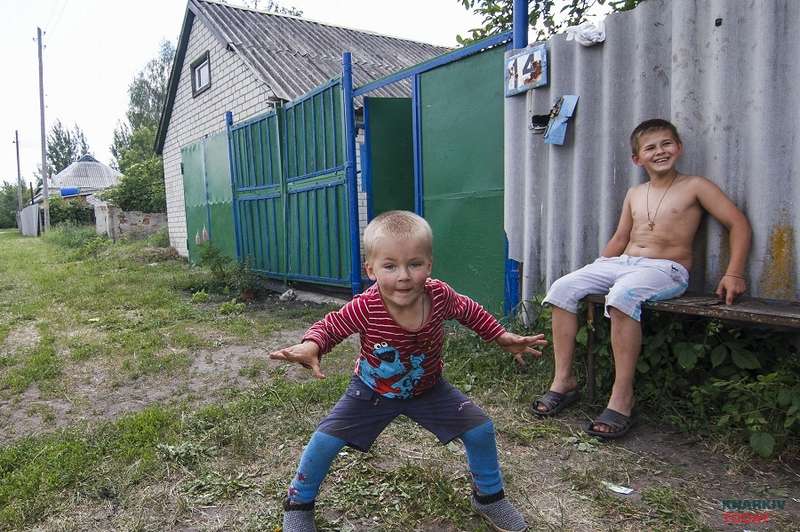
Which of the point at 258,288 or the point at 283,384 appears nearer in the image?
the point at 283,384

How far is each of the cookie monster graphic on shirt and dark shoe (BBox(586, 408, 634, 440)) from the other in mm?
1159

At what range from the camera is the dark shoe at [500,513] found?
1.89 metres

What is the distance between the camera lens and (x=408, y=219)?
5.93 ft

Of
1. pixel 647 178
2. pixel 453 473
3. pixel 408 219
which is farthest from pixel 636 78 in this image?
pixel 453 473

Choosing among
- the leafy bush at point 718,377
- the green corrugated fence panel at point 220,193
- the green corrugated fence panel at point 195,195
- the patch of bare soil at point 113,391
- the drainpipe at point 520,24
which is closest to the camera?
the leafy bush at point 718,377

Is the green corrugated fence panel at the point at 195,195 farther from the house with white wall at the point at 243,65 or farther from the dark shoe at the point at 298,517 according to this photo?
the dark shoe at the point at 298,517

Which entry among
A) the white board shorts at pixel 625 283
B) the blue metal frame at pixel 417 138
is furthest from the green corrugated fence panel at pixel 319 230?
the white board shorts at pixel 625 283

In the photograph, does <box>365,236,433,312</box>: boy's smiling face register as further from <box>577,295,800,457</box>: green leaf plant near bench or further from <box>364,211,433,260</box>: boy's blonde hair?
<box>577,295,800,457</box>: green leaf plant near bench

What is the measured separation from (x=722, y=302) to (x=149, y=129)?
1717 inches

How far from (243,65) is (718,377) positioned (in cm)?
894

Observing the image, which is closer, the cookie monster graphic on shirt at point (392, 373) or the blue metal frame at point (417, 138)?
the cookie monster graphic on shirt at point (392, 373)

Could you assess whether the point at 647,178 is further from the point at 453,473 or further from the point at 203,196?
the point at 203,196

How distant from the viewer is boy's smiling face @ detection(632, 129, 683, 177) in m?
2.68

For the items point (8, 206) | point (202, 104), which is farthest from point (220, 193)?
point (8, 206)
